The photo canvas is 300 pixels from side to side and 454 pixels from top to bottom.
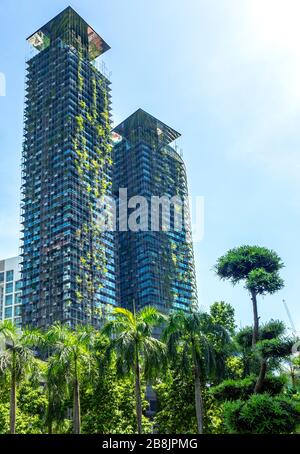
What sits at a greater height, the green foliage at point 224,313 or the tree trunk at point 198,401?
the green foliage at point 224,313

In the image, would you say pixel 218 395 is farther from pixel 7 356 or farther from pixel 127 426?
pixel 127 426

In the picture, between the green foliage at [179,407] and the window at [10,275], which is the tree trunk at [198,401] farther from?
the window at [10,275]

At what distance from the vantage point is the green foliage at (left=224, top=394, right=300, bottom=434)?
18.6 m

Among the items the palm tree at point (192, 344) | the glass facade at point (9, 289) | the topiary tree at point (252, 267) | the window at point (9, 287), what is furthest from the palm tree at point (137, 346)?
the window at point (9, 287)

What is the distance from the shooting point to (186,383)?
33156 mm

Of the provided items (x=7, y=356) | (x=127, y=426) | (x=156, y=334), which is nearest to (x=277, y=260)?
(x=7, y=356)

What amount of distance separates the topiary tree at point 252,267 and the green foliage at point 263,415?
13.7 feet

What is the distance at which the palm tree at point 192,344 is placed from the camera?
97.9ft

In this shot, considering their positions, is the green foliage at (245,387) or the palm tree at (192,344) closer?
the green foliage at (245,387)

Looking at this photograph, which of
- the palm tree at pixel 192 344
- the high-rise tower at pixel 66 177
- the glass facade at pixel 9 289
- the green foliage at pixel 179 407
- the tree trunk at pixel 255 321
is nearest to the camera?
the tree trunk at pixel 255 321

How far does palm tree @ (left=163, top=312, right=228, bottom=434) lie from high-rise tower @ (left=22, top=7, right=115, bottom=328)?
66188mm

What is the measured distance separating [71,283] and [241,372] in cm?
6840

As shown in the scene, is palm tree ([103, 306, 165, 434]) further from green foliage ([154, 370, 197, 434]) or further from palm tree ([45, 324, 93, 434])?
green foliage ([154, 370, 197, 434])

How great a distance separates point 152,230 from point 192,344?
314 ft
